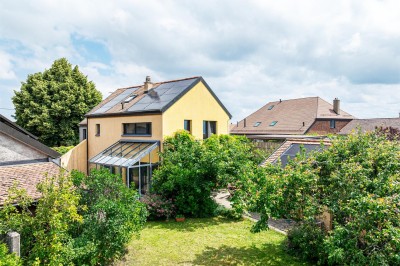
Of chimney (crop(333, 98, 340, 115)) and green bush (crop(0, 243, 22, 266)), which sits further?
chimney (crop(333, 98, 340, 115))

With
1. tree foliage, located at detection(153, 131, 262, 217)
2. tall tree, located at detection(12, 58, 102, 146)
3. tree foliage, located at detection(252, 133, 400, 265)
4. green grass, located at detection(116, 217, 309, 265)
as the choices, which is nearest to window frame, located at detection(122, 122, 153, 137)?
tree foliage, located at detection(153, 131, 262, 217)

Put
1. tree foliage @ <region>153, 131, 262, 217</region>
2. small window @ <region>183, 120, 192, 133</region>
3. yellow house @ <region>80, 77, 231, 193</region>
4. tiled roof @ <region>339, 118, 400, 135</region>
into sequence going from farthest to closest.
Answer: tiled roof @ <region>339, 118, 400, 135</region> → small window @ <region>183, 120, 192, 133</region> → yellow house @ <region>80, 77, 231, 193</region> → tree foliage @ <region>153, 131, 262, 217</region>

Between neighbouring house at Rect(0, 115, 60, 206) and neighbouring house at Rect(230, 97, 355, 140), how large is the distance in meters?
26.5

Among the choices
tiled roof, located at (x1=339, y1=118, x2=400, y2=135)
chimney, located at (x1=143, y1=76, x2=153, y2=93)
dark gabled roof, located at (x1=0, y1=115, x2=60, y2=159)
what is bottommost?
dark gabled roof, located at (x1=0, y1=115, x2=60, y2=159)

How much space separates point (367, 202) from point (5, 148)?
13.1 m

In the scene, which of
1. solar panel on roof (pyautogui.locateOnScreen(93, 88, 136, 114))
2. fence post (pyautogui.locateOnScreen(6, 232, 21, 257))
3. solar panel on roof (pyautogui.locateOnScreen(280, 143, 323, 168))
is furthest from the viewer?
solar panel on roof (pyautogui.locateOnScreen(93, 88, 136, 114))

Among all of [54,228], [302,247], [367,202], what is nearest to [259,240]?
[302,247]

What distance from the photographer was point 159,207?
50.0 feet

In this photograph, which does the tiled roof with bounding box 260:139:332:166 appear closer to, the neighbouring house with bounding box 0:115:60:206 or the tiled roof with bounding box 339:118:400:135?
the neighbouring house with bounding box 0:115:60:206

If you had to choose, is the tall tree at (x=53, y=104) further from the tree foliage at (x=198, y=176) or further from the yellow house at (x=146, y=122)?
the tree foliage at (x=198, y=176)

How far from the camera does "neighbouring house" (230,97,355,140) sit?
36.5m

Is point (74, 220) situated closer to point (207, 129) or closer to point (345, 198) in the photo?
point (345, 198)

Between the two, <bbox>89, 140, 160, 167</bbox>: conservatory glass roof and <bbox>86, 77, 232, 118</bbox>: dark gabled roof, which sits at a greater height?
<bbox>86, 77, 232, 118</bbox>: dark gabled roof

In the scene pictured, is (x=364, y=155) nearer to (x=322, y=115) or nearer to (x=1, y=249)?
(x=1, y=249)
